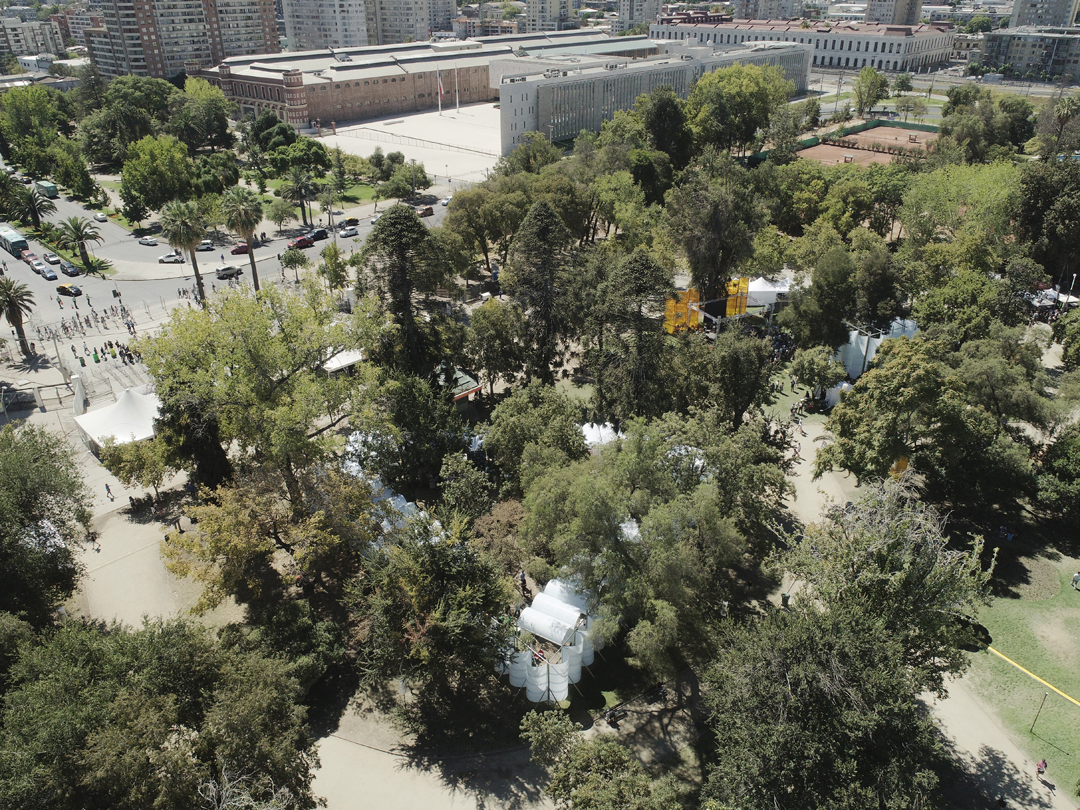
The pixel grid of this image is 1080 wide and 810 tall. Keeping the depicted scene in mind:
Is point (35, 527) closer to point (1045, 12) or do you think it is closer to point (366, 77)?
point (366, 77)

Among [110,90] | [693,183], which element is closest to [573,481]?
[693,183]

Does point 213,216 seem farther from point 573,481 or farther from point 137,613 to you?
point 573,481

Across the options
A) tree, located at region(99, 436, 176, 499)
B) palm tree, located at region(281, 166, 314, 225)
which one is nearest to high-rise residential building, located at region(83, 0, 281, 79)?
palm tree, located at region(281, 166, 314, 225)

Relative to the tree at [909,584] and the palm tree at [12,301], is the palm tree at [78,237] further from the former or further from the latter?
the tree at [909,584]

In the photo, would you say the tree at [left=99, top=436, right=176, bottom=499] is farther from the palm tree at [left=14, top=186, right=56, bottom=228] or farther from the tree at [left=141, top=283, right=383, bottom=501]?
the palm tree at [left=14, top=186, right=56, bottom=228]

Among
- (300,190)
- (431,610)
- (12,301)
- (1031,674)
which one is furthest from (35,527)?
(300,190)

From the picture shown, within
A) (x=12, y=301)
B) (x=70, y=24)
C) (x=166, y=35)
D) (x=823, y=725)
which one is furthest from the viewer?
(x=70, y=24)
